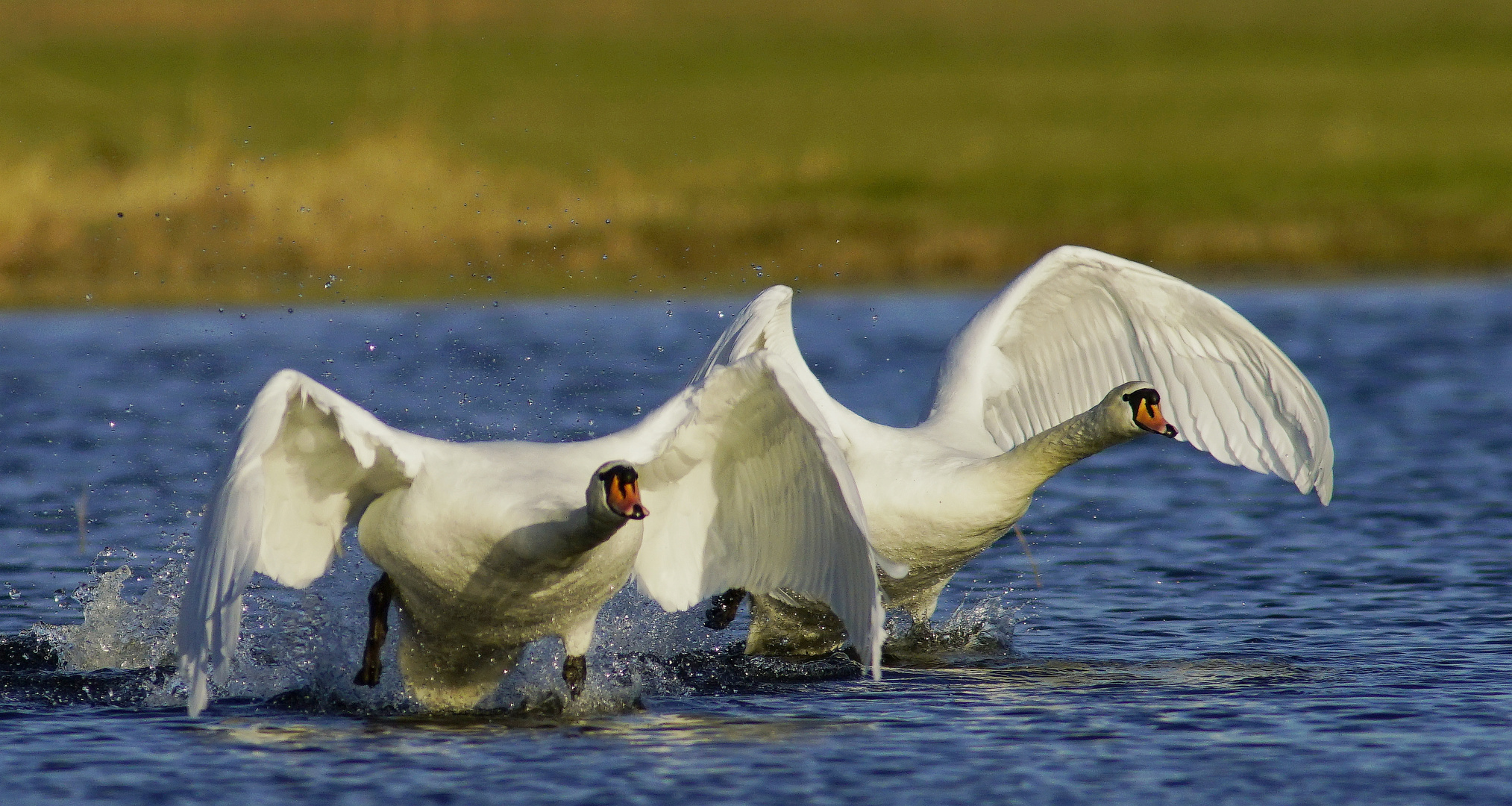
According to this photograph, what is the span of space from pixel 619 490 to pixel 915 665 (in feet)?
8.88

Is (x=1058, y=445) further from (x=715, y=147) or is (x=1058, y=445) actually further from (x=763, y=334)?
(x=715, y=147)

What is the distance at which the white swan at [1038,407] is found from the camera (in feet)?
29.2

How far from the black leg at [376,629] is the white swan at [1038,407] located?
1.91 meters

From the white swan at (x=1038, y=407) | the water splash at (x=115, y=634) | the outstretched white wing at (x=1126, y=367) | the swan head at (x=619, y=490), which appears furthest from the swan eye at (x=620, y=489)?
the water splash at (x=115, y=634)

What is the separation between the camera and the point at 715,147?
35.2m

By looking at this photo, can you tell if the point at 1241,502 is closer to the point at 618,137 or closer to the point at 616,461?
the point at 616,461

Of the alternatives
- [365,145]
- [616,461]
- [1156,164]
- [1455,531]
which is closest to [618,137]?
[1156,164]

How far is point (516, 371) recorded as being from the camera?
1828cm

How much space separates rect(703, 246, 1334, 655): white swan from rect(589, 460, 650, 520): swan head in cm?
185

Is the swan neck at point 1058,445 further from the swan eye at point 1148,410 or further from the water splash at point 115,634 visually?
the water splash at point 115,634

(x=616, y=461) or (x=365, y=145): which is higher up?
(x=365, y=145)

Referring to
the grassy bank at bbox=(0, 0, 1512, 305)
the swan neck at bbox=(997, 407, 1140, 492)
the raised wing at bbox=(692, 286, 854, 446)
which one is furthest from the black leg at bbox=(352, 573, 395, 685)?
the grassy bank at bbox=(0, 0, 1512, 305)

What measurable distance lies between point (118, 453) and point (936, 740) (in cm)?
846

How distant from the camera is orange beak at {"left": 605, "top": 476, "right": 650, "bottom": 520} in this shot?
7164 mm
